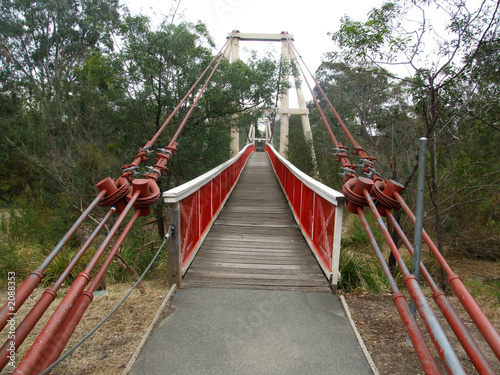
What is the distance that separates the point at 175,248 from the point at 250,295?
915 mm

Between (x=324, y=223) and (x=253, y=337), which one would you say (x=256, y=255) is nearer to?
(x=324, y=223)

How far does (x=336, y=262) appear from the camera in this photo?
11.7ft

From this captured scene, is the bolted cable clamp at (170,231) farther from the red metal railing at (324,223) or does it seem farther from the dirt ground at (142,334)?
the red metal railing at (324,223)

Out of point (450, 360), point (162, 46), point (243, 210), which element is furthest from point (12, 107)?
point (450, 360)

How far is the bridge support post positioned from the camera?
136 inches

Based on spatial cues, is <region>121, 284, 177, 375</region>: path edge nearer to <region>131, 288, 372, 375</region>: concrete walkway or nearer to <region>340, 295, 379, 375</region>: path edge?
<region>131, 288, 372, 375</region>: concrete walkway

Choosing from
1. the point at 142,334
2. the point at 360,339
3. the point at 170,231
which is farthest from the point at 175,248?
the point at 360,339

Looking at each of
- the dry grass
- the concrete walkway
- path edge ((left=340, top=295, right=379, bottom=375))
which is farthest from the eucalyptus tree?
path edge ((left=340, top=295, right=379, bottom=375))

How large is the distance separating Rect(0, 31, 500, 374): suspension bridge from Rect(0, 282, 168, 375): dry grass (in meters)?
0.18

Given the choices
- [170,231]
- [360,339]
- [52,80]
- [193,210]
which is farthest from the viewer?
[52,80]

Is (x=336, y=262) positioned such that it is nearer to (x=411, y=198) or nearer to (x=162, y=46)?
(x=411, y=198)

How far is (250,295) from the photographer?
3.43 m

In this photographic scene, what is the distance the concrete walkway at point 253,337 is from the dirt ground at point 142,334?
0.49ft

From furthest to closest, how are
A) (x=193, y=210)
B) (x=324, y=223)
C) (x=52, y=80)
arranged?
(x=52, y=80) → (x=193, y=210) → (x=324, y=223)
